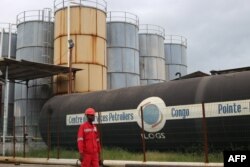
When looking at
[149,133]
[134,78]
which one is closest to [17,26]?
[134,78]

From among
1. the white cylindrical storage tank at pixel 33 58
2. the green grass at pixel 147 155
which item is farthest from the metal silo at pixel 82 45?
the green grass at pixel 147 155

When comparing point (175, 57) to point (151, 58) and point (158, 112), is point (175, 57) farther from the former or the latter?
point (158, 112)

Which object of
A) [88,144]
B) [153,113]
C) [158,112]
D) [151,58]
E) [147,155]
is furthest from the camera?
[151,58]

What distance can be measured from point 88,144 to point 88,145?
0.02 meters

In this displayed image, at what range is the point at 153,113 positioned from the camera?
1673 cm

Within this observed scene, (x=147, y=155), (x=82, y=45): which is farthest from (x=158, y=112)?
(x=82, y=45)

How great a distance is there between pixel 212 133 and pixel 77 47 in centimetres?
1647

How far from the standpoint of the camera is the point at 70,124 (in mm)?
20281

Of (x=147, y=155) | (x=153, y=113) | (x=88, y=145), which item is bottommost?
(x=147, y=155)

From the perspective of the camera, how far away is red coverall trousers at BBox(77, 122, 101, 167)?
30.7ft

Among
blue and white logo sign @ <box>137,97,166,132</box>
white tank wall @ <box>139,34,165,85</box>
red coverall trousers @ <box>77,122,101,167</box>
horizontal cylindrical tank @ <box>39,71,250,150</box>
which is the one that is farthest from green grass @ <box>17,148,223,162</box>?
white tank wall @ <box>139,34,165,85</box>

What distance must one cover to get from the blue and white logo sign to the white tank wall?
2066 centimetres

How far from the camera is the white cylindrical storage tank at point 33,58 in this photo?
102 ft

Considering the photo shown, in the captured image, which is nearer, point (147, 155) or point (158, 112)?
point (147, 155)
